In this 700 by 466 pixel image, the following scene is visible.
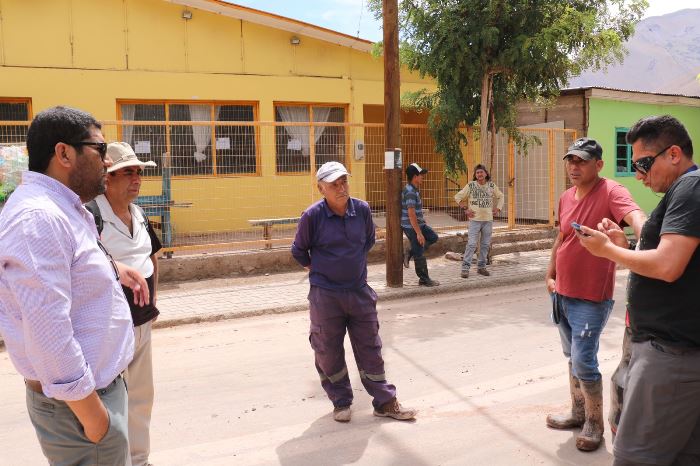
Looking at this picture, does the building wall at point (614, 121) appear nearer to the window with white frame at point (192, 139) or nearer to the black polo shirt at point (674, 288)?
the window with white frame at point (192, 139)

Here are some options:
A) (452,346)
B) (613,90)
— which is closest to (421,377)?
(452,346)

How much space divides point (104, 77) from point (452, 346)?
32.8ft

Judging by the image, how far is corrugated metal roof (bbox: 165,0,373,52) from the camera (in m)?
14.0

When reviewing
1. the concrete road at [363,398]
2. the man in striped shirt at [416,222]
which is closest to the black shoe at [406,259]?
the man in striped shirt at [416,222]

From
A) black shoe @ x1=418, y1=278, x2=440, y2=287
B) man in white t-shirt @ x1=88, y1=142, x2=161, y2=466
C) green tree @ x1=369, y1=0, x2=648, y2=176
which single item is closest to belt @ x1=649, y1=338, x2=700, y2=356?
man in white t-shirt @ x1=88, y1=142, x2=161, y2=466

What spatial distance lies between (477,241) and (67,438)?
30.8ft

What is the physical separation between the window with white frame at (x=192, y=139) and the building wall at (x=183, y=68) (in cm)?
24

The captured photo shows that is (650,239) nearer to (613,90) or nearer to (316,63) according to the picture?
(316,63)

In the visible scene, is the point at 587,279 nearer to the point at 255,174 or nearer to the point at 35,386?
the point at 35,386

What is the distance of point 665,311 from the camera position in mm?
2738

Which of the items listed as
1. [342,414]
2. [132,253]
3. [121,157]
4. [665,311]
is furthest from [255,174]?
[665,311]

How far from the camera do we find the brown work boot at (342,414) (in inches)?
188

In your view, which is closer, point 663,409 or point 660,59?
point 663,409

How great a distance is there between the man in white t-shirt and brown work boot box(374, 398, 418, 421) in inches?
68.4
